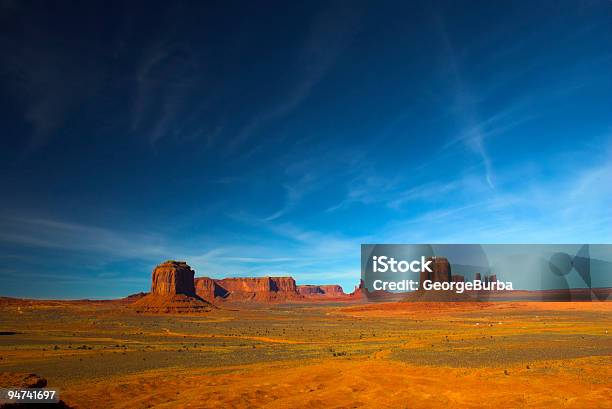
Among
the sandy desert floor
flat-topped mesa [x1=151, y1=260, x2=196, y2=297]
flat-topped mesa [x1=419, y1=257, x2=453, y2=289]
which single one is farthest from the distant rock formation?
the sandy desert floor

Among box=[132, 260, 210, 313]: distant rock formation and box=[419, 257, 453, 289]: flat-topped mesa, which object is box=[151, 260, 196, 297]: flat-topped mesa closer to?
box=[132, 260, 210, 313]: distant rock formation

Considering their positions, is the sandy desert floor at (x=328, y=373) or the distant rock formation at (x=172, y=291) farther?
the distant rock formation at (x=172, y=291)

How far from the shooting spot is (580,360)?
81.9 feet

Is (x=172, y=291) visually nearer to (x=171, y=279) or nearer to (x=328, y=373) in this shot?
(x=171, y=279)

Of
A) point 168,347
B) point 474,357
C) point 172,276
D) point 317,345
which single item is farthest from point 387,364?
point 172,276

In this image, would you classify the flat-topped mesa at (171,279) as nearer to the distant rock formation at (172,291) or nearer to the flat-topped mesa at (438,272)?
the distant rock formation at (172,291)

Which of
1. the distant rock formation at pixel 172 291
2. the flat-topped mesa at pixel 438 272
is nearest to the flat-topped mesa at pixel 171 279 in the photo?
the distant rock formation at pixel 172 291

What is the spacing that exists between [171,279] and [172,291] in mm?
5219

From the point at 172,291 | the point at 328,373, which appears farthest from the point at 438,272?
the point at 328,373

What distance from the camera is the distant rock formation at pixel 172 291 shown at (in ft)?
416

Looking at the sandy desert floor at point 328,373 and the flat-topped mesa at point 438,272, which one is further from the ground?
the flat-topped mesa at point 438,272

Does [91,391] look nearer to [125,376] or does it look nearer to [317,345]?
[125,376]

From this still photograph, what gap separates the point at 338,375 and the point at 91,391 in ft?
39.6

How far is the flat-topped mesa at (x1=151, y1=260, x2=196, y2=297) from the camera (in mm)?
148375
